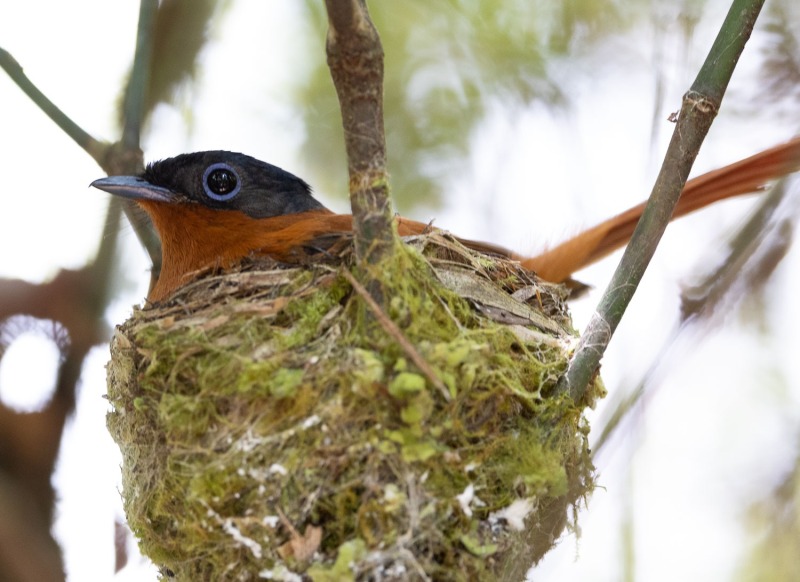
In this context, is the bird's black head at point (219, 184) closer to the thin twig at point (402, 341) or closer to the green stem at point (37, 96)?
the green stem at point (37, 96)

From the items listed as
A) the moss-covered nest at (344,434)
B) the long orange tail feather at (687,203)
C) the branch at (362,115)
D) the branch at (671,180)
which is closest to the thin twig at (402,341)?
the moss-covered nest at (344,434)

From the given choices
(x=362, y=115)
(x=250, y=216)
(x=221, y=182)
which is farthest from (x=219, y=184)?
(x=362, y=115)

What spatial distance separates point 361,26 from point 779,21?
164 inches

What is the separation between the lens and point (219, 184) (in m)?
4.08

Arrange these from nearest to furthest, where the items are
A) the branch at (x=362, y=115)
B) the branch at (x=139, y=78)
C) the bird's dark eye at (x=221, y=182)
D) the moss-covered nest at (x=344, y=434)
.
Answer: the branch at (x=362, y=115), the moss-covered nest at (x=344, y=434), the branch at (x=139, y=78), the bird's dark eye at (x=221, y=182)

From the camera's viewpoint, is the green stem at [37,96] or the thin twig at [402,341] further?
the green stem at [37,96]

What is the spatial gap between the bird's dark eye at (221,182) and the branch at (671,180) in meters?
2.06

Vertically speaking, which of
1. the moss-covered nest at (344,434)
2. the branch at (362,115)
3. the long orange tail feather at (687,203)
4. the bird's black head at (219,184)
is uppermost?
the bird's black head at (219,184)

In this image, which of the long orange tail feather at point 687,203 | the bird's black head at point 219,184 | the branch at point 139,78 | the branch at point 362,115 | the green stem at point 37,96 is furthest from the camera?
the bird's black head at point 219,184

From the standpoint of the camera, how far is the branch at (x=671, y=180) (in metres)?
2.60

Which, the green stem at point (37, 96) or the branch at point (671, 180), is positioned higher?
the green stem at point (37, 96)

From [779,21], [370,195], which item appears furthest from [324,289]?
[779,21]

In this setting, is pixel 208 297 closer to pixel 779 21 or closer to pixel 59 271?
pixel 59 271

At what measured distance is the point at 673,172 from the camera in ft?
8.65
